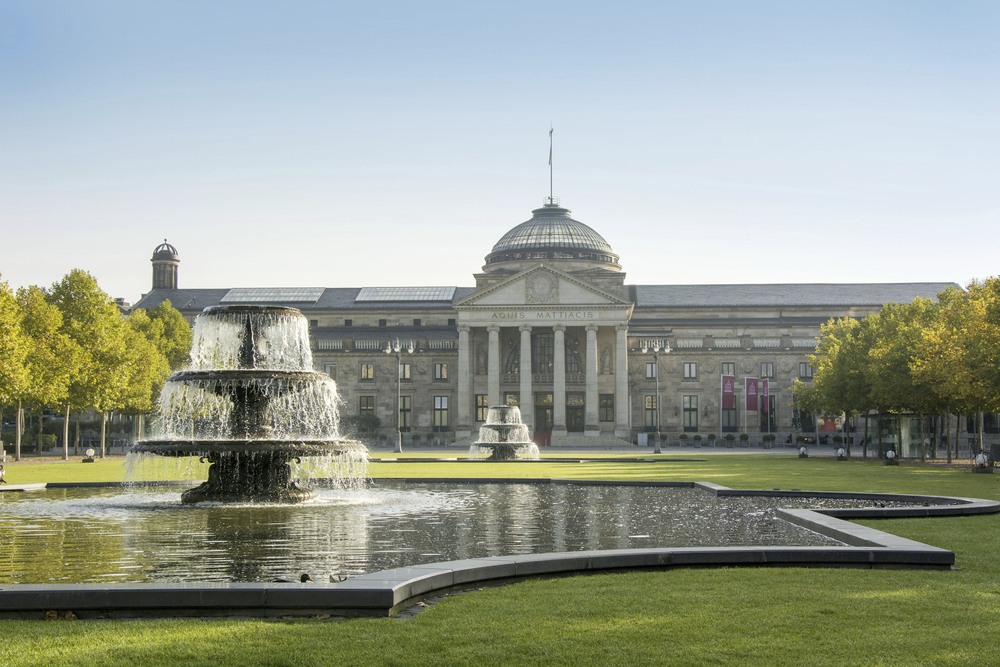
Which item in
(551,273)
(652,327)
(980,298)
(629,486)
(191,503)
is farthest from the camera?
(652,327)

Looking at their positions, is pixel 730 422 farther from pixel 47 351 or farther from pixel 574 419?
pixel 47 351

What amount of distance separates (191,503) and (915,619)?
15.8 meters

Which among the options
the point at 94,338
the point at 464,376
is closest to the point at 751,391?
the point at 464,376

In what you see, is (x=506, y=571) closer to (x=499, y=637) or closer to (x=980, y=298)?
(x=499, y=637)

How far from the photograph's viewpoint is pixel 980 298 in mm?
47625

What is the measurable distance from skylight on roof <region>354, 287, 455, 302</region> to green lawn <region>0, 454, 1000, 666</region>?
324 feet

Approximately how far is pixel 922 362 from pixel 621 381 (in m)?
46.5

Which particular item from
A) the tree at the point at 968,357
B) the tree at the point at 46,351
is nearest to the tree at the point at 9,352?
the tree at the point at 46,351

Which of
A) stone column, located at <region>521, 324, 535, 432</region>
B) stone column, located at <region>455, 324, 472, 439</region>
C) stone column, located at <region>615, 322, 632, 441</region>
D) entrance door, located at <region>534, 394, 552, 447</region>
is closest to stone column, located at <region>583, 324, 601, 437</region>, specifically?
stone column, located at <region>615, 322, 632, 441</region>

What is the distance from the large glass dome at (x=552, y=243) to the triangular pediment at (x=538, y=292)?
11392 mm

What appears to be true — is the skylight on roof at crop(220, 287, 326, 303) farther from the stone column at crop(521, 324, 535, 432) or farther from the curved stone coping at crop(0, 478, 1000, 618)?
the curved stone coping at crop(0, 478, 1000, 618)

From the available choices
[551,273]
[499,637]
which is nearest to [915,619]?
[499,637]

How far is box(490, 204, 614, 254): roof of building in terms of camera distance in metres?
105

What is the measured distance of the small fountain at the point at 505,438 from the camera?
5241 cm
